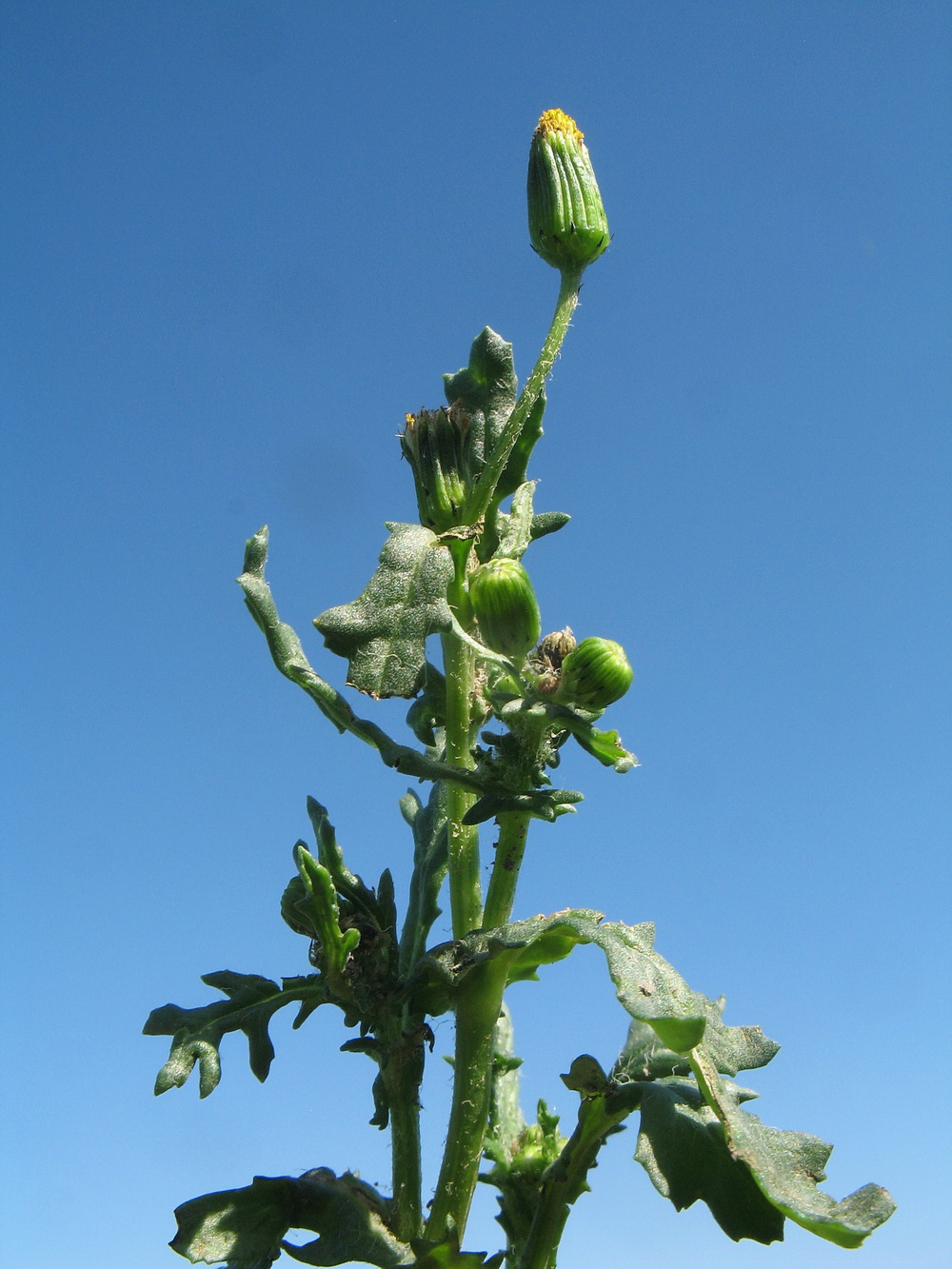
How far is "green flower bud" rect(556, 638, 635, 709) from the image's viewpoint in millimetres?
2584

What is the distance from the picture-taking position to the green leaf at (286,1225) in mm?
2490

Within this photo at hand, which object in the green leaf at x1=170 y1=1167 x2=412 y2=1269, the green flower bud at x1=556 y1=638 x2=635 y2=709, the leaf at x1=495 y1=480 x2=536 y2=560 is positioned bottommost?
the green leaf at x1=170 y1=1167 x2=412 y2=1269

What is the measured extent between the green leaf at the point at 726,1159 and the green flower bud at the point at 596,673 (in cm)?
87

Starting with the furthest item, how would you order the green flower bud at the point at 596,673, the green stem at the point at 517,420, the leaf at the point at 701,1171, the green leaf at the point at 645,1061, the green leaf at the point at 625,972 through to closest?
the green stem at the point at 517,420, the green leaf at the point at 645,1061, the green flower bud at the point at 596,673, the leaf at the point at 701,1171, the green leaf at the point at 625,972

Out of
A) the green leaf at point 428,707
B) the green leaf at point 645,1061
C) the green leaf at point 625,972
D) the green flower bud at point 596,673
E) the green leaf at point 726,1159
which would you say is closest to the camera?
the green leaf at point 625,972

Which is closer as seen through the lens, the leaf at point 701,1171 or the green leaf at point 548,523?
the leaf at point 701,1171

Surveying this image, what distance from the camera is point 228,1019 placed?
8.98 ft

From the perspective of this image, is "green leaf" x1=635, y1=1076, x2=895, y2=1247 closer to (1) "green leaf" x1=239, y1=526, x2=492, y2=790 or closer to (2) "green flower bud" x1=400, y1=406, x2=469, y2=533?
(1) "green leaf" x1=239, y1=526, x2=492, y2=790

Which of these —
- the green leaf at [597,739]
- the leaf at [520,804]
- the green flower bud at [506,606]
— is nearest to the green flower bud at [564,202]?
the green flower bud at [506,606]

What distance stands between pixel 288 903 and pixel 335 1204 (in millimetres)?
689

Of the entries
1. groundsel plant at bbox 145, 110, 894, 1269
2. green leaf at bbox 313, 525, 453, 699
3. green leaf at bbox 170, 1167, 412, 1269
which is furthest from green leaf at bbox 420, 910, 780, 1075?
green leaf at bbox 313, 525, 453, 699

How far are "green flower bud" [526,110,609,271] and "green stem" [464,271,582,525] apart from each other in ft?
0.59

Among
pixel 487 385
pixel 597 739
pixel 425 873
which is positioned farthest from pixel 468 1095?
pixel 487 385

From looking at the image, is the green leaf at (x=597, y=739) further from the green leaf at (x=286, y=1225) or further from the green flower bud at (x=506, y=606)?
the green leaf at (x=286, y=1225)
